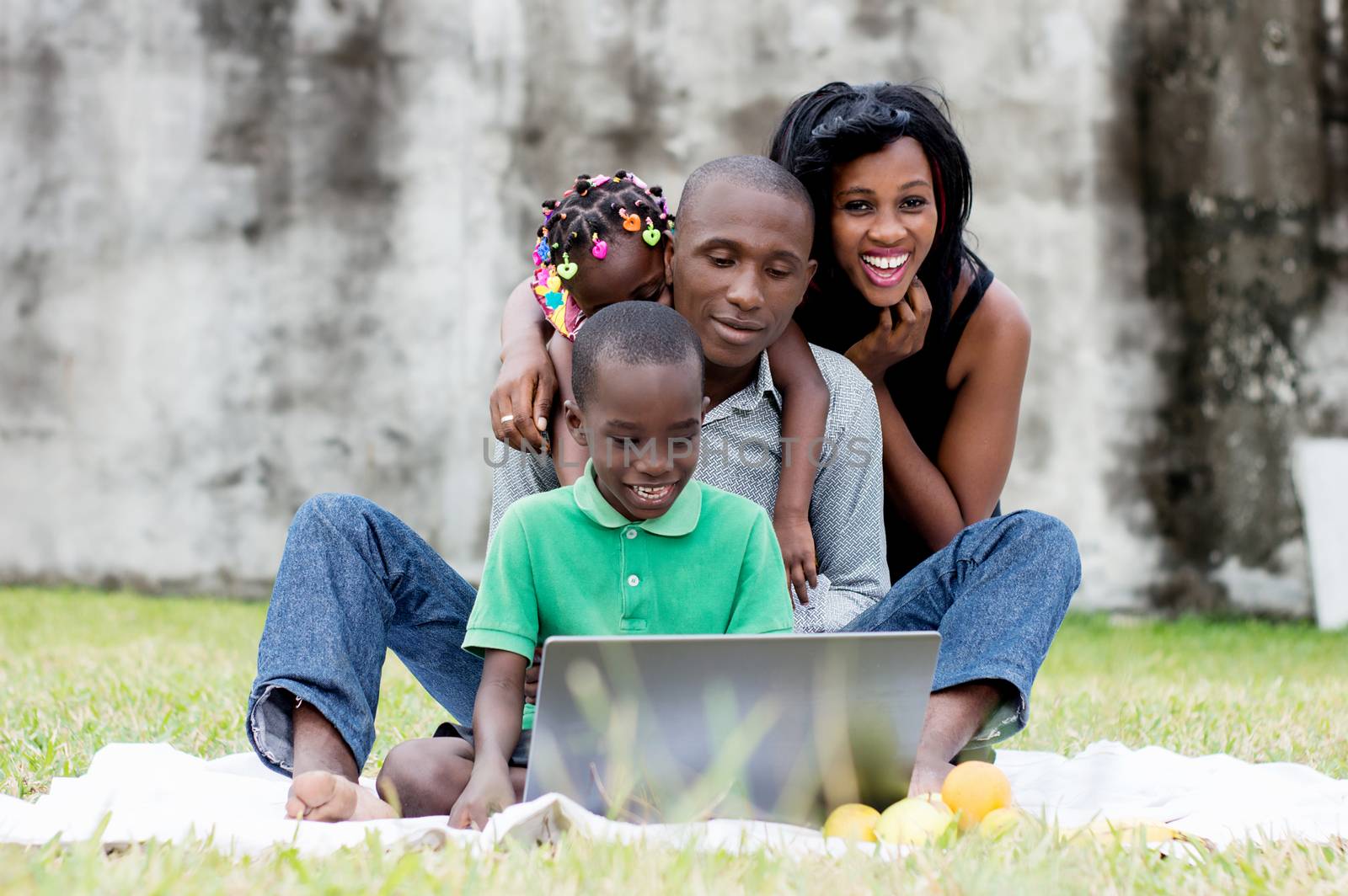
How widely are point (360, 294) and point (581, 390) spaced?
5.96 m

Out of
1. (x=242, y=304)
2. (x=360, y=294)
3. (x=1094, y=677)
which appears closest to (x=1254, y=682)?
(x=1094, y=677)

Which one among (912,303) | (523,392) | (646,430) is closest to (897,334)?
(912,303)

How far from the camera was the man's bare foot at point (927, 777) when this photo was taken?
237 centimetres

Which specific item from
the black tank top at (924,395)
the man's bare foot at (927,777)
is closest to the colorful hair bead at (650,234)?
the black tank top at (924,395)

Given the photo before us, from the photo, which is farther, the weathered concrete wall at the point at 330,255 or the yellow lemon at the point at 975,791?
the weathered concrete wall at the point at 330,255

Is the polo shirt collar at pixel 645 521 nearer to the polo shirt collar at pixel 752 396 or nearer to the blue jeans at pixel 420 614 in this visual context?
the blue jeans at pixel 420 614

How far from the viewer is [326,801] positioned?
221 cm

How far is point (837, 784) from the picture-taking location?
7.41ft

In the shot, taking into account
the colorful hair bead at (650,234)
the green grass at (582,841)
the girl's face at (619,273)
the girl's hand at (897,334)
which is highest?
the colorful hair bead at (650,234)

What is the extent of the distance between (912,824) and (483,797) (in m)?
0.67

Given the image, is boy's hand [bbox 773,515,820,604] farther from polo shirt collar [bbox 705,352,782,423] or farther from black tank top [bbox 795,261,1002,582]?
black tank top [bbox 795,261,1002,582]

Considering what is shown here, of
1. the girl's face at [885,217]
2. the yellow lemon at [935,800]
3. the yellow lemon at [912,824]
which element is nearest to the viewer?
the yellow lemon at [912,824]

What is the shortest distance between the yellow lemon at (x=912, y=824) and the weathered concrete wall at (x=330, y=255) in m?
6.08

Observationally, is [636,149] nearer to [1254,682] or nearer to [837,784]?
[1254,682]
